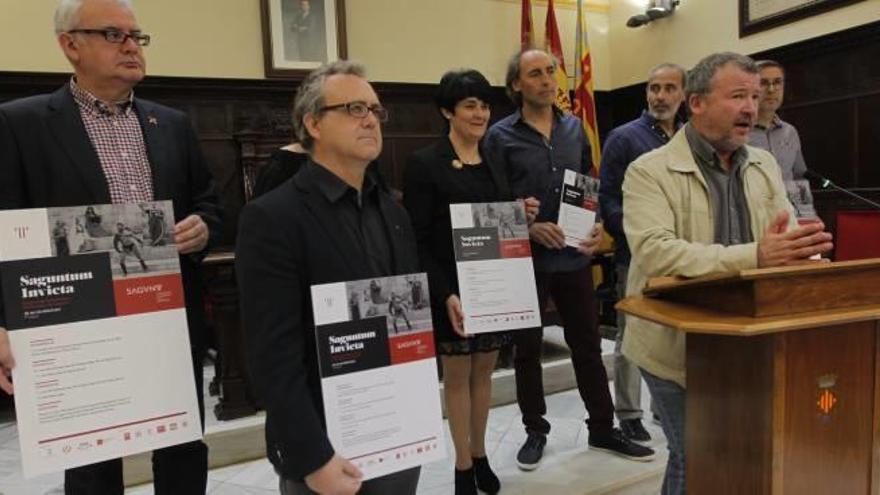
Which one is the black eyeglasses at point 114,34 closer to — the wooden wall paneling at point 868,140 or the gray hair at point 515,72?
the gray hair at point 515,72

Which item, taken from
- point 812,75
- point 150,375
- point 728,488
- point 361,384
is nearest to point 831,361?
point 728,488

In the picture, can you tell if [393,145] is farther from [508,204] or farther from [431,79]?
[508,204]

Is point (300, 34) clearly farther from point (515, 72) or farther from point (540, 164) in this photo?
point (540, 164)

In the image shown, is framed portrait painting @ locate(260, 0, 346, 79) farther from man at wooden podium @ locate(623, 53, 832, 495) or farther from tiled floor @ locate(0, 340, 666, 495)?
man at wooden podium @ locate(623, 53, 832, 495)

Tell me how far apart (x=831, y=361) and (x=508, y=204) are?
3.15 feet

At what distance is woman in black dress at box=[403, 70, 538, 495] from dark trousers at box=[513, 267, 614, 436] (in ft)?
1.25

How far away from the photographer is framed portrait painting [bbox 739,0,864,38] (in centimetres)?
414

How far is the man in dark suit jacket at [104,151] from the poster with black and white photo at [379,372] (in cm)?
52

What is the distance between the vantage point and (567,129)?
8.13 ft

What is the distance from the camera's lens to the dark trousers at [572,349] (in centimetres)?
249

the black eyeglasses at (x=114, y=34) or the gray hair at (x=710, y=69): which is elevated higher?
the black eyeglasses at (x=114, y=34)

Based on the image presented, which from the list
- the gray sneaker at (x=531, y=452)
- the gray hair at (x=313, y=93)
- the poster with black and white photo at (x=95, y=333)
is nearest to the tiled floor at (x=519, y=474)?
the gray sneaker at (x=531, y=452)

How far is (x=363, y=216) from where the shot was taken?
128 centimetres

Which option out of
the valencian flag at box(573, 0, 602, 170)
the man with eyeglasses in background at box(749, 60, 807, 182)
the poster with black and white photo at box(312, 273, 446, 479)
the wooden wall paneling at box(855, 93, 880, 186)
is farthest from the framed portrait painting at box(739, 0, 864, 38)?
the poster with black and white photo at box(312, 273, 446, 479)
